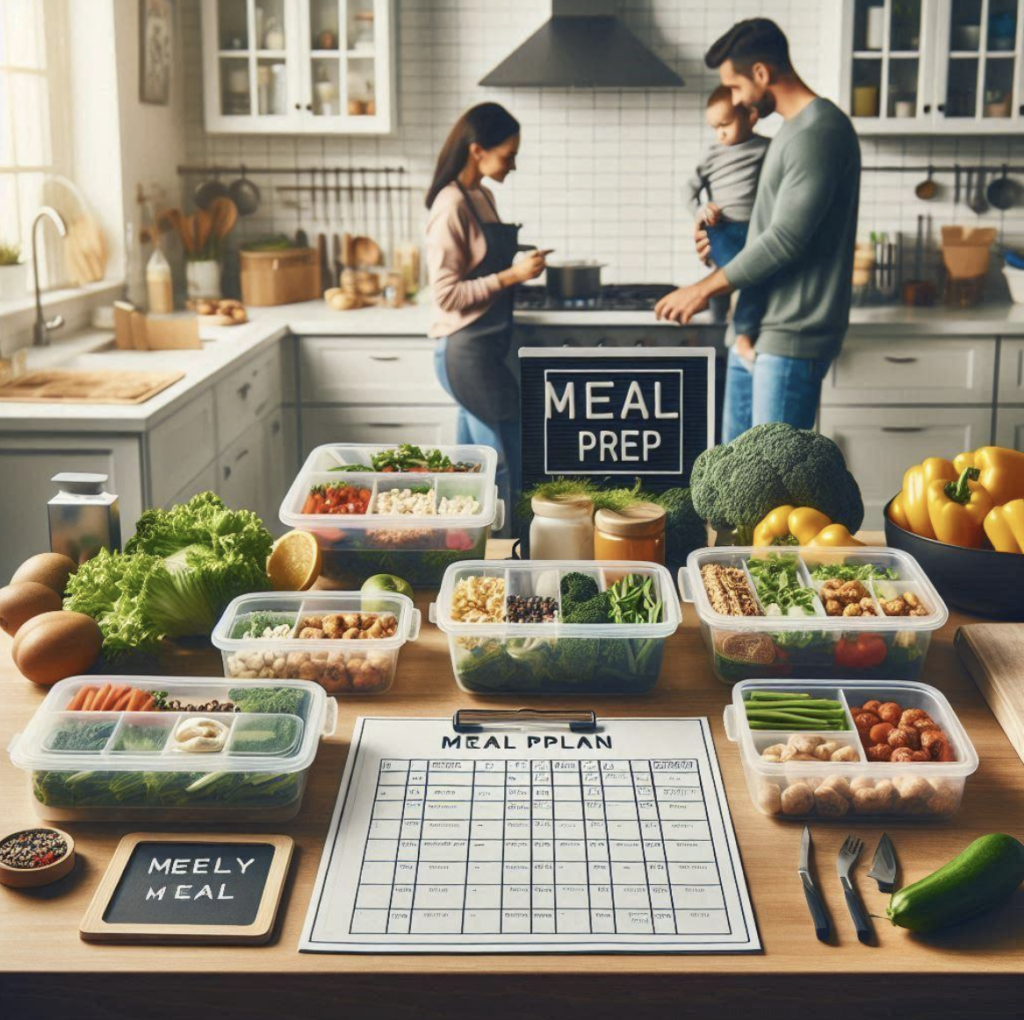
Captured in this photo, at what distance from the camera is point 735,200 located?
4484 millimetres

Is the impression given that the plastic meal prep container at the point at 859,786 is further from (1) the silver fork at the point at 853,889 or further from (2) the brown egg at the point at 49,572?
(2) the brown egg at the point at 49,572

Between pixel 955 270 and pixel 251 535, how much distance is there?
3.84 meters

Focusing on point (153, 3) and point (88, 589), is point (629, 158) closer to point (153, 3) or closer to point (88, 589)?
point (153, 3)

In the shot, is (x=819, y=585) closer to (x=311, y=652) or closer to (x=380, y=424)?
(x=311, y=652)

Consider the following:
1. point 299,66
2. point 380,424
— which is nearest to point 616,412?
point 380,424

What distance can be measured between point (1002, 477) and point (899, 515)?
0.15 m

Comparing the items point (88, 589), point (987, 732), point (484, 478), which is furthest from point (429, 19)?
point (987, 732)

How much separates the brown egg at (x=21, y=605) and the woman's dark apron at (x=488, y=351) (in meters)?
2.69

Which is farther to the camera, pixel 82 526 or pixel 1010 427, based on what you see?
pixel 1010 427

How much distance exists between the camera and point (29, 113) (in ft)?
14.0

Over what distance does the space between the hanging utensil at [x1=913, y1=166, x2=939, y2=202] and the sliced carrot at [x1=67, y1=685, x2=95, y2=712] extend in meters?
4.47

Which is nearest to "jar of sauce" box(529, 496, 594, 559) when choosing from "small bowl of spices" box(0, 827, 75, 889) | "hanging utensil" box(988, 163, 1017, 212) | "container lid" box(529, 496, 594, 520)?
"container lid" box(529, 496, 594, 520)

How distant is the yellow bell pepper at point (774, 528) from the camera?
182 centimetres

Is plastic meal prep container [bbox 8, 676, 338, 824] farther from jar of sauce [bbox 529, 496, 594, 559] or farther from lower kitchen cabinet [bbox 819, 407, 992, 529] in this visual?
lower kitchen cabinet [bbox 819, 407, 992, 529]
